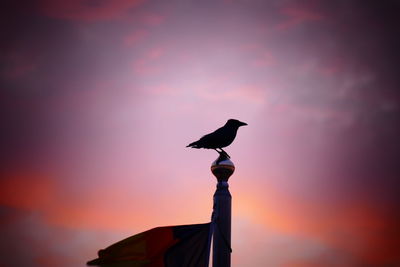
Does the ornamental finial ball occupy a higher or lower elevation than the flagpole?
higher

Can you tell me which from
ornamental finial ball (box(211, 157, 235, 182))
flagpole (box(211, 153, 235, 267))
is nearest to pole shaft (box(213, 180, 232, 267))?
flagpole (box(211, 153, 235, 267))

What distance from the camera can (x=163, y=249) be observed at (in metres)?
6.25

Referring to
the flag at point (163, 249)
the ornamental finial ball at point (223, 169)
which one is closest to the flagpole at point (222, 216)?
the ornamental finial ball at point (223, 169)

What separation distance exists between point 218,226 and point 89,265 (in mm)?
1912

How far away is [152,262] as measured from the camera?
6.22 m

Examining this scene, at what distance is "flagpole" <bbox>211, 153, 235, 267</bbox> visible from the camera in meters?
6.08

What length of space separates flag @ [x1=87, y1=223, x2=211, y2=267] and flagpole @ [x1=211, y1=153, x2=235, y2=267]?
13 centimetres

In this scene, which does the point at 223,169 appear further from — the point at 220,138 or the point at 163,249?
the point at 163,249

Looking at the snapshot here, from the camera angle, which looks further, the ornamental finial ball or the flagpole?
the ornamental finial ball

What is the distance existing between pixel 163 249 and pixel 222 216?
37.1 inches

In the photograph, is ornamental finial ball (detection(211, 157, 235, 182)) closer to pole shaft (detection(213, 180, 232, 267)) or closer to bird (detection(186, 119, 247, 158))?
pole shaft (detection(213, 180, 232, 267))

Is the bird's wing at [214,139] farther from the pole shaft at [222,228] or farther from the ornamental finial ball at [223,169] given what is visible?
the pole shaft at [222,228]

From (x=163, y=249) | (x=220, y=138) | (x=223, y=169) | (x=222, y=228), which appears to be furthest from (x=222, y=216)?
(x=220, y=138)

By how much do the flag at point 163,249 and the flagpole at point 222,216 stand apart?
0.41ft
